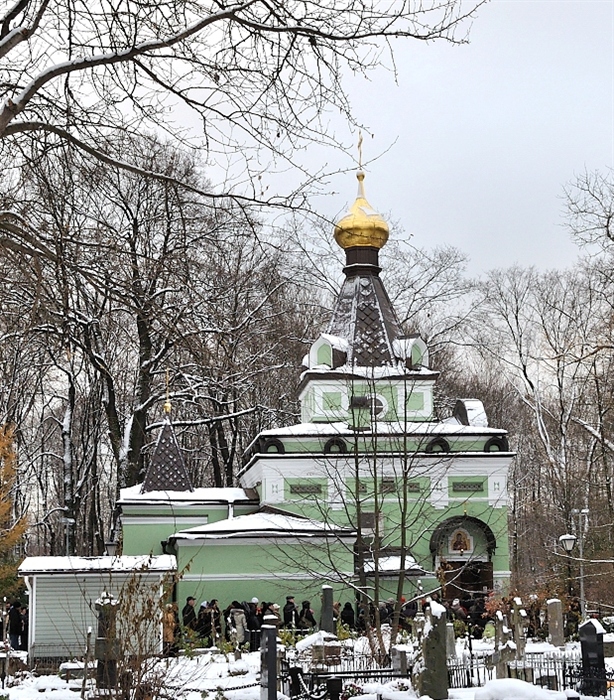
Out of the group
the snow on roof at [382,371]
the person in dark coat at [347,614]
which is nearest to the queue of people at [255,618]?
the person in dark coat at [347,614]

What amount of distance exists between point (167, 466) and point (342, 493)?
19.9 ft

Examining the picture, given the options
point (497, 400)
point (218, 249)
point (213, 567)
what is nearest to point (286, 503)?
point (213, 567)

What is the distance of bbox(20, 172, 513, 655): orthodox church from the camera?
26.5 meters

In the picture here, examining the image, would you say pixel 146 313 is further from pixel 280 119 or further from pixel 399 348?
pixel 399 348

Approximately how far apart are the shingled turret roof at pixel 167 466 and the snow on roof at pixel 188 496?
255 mm

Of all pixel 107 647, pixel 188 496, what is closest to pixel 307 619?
pixel 188 496

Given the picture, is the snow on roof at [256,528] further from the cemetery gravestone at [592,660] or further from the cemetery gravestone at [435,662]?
the cemetery gravestone at [435,662]

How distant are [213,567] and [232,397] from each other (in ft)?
32.7

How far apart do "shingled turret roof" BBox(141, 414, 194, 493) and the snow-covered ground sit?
Answer: 10512mm

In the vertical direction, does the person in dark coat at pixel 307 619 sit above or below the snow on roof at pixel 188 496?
below

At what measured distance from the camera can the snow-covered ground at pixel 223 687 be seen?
31.9ft

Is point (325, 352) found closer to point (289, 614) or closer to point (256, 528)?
point (256, 528)

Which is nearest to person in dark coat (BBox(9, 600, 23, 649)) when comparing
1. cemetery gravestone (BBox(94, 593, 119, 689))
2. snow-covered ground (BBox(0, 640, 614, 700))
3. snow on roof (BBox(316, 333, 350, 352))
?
snow-covered ground (BBox(0, 640, 614, 700))

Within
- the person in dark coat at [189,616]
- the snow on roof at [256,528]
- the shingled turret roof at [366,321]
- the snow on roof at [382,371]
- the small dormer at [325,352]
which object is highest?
the shingled turret roof at [366,321]
